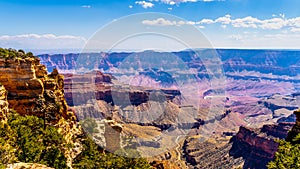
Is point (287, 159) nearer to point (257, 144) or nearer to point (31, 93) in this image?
point (31, 93)

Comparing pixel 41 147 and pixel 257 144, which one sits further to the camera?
pixel 257 144

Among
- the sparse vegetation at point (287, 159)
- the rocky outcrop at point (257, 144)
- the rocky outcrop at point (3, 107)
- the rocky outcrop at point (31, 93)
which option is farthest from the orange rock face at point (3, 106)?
the rocky outcrop at point (257, 144)

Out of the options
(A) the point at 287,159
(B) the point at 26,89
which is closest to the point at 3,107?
(B) the point at 26,89

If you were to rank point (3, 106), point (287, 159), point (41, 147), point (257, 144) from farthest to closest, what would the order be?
point (257, 144)
point (3, 106)
point (41, 147)
point (287, 159)

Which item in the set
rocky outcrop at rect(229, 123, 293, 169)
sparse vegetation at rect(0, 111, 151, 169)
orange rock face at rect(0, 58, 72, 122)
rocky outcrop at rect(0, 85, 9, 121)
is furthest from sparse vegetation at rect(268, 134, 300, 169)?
rocky outcrop at rect(229, 123, 293, 169)

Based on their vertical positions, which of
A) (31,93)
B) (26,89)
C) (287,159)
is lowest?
(287,159)

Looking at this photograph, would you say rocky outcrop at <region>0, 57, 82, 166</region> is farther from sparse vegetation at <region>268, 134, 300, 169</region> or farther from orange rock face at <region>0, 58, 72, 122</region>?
sparse vegetation at <region>268, 134, 300, 169</region>

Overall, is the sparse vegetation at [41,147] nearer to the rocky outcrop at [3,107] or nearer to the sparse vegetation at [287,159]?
the rocky outcrop at [3,107]

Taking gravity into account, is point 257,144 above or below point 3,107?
below

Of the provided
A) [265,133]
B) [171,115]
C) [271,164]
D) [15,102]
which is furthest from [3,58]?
[171,115]

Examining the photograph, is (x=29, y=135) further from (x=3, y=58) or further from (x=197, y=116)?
(x=197, y=116)

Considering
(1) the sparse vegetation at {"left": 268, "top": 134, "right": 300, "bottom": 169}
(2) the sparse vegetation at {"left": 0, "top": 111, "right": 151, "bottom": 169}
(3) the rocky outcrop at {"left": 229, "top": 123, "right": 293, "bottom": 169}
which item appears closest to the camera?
(1) the sparse vegetation at {"left": 268, "top": 134, "right": 300, "bottom": 169}

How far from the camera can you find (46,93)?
35750 mm

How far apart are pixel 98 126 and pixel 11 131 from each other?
15.3 metres
